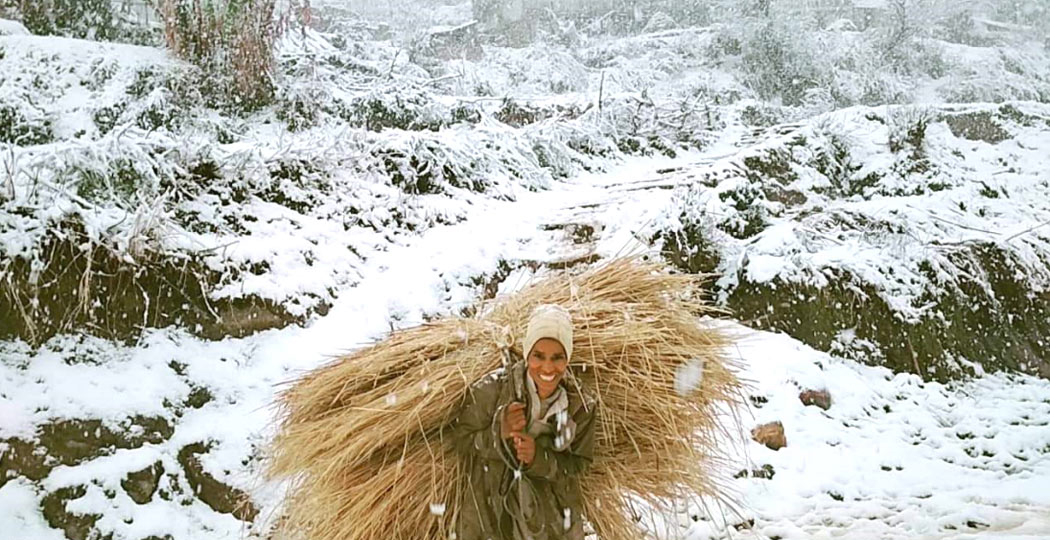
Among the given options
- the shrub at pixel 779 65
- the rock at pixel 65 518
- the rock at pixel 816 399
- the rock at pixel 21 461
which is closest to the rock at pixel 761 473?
the rock at pixel 816 399

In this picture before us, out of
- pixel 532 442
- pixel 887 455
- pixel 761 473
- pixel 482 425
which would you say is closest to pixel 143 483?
pixel 482 425

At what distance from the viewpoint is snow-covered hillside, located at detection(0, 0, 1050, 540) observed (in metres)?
3.33

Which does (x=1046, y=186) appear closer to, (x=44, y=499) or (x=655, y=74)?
(x=655, y=74)

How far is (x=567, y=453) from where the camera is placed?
192 cm

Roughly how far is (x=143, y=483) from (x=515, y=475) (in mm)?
2120

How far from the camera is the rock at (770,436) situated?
13.8 ft

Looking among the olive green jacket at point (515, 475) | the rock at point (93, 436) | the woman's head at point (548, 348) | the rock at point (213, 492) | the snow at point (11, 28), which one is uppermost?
the woman's head at point (548, 348)

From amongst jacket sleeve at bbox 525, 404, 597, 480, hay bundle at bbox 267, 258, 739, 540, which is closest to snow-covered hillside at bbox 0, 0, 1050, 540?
hay bundle at bbox 267, 258, 739, 540

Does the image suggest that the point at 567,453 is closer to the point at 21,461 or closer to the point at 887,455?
the point at 21,461

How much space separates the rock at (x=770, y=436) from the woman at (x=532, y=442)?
263 cm

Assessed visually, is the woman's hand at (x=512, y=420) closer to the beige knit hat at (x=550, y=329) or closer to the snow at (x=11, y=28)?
the beige knit hat at (x=550, y=329)

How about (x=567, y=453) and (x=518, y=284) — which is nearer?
(x=567, y=453)

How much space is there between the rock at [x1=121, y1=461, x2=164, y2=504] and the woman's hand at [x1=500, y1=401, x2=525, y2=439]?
2100 mm

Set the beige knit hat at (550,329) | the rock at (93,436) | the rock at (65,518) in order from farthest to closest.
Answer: the rock at (93,436), the rock at (65,518), the beige knit hat at (550,329)
